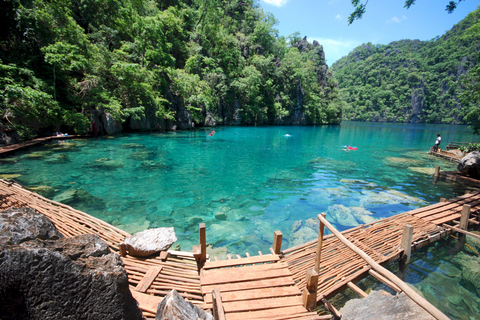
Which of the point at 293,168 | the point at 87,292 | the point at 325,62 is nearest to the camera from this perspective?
the point at 87,292

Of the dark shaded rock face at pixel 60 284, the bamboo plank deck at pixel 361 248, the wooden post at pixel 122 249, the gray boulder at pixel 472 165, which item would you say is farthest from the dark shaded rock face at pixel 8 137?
the gray boulder at pixel 472 165

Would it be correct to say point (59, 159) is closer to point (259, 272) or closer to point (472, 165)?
point (259, 272)

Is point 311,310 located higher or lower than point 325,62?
lower

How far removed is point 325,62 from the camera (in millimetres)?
72562

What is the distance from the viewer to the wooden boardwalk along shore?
3.51m

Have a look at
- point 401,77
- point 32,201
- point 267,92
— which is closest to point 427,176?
point 32,201

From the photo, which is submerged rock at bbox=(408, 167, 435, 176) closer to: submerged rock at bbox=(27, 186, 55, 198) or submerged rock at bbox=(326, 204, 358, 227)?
submerged rock at bbox=(326, 204, 358, 227)

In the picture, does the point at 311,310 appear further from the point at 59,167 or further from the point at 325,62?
the point at 325,62

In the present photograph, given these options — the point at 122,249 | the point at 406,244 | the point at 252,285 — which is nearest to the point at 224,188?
the point at 122,249

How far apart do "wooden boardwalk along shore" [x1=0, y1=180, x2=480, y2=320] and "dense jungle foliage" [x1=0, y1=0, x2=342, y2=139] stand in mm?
14606

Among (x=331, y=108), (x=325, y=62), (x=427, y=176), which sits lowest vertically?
(x=427, y=176)

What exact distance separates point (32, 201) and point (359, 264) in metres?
8.84

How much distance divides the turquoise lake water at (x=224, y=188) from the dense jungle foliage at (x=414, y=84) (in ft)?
303

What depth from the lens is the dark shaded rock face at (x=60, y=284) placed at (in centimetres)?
197
